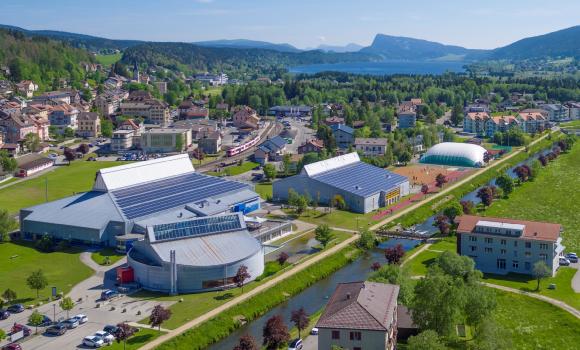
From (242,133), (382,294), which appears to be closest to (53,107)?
(242,133)

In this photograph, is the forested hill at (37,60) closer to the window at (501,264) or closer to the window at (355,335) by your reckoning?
the window at (501,264)

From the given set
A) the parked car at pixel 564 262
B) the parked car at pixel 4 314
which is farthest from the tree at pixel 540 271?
the parked car at pixel 4 314

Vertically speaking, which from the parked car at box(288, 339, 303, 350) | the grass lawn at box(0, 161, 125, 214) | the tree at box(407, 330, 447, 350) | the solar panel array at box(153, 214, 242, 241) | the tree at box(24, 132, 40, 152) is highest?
the tree at box(24, 132, 40, 152)

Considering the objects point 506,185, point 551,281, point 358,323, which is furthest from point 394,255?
point 506,185

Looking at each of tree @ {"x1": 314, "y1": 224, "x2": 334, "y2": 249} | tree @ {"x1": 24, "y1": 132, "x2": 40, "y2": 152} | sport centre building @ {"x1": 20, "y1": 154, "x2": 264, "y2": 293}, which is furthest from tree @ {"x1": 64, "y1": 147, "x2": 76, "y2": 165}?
tree @ {"x1": 314, "y1": 224, "x2": 334, "y2": 249}

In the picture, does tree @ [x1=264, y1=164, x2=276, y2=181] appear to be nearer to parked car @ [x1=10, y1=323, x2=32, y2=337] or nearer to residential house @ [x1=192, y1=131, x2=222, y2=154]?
residential house @ [x1=192, y1=131, x2=222, y2=154]

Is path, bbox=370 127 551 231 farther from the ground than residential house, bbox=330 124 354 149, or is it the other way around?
residential house, bbox=330 124 354 149

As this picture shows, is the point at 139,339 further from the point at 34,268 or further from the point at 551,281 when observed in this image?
the point at 551,281
